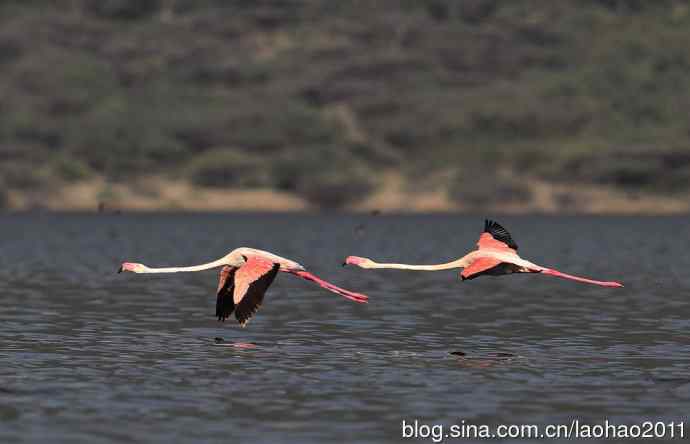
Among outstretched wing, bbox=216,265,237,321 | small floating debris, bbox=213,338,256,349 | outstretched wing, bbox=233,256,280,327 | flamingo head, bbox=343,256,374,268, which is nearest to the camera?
outstretched wing, bbox=233,256,280,327

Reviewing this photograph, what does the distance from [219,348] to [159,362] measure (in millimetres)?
3022

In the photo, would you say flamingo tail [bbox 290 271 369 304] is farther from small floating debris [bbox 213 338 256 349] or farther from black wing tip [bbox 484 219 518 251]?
black wing tip [bbox 484 219 518 251]

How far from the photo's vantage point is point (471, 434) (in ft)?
74.3

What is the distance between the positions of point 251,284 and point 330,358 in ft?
10.6

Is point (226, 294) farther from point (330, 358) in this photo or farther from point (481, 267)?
A: point (481, 267)

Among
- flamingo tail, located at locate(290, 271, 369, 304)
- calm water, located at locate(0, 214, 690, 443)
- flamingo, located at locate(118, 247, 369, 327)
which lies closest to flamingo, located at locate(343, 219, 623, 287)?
flamingo tail, located at locate(290, 271, 369, 304)

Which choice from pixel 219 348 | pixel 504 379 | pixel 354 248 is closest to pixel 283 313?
pixel 219 348

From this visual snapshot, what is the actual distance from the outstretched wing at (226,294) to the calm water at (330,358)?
941mm

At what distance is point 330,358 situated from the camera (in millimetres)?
31578

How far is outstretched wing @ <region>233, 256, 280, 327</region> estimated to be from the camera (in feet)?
93.9

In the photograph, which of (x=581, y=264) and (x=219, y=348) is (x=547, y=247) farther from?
(x=219, y=348)

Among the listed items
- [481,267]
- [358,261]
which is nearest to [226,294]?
[358,261]

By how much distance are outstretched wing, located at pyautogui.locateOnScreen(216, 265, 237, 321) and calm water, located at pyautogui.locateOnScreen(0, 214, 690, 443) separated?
94 centimetres

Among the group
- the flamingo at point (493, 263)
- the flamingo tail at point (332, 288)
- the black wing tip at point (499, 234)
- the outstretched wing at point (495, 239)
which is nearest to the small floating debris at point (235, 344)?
the flamingo tail at point (332, 288)
